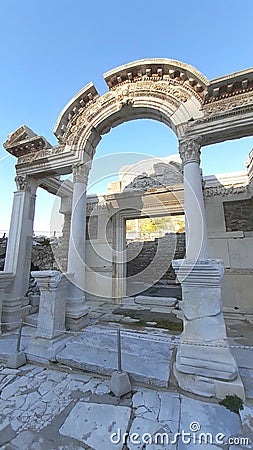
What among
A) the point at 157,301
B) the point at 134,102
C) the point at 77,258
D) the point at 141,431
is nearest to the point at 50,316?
the point at 77,258

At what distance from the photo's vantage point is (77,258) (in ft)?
12.1

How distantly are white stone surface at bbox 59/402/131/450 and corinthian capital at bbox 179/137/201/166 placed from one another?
348 centimetres

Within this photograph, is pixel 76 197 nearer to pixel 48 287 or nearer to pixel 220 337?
pixel 48 287

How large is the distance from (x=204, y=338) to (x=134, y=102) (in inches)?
167

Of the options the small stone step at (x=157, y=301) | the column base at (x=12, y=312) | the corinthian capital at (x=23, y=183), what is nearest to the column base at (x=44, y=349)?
the column base at (x=12, y=312)

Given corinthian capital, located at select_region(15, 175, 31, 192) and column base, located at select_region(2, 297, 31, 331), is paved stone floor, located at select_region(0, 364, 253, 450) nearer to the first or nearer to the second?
column base, located at select_region(2, 297, 31, 331)

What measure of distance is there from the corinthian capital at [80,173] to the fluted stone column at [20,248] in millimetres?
1462

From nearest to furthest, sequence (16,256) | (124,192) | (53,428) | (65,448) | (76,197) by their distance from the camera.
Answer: (65,448), (53,428), (76,197), (16,256), (124,192)

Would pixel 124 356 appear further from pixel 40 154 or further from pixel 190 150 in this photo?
pixel 40 154

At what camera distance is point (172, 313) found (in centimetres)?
479

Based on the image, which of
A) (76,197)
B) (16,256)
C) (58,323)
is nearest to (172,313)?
(58,323)

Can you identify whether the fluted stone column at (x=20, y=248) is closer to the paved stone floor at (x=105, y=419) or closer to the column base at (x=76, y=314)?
the column base at (x=76, y=314)

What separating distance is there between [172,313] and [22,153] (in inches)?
214

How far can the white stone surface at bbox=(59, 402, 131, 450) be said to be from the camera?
1437mm
